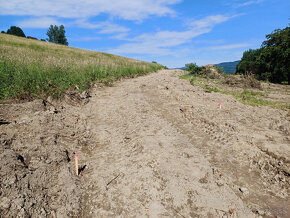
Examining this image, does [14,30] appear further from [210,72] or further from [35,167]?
[35,167]

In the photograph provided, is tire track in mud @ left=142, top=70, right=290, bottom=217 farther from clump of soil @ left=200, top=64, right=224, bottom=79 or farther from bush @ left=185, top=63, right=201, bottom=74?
bush @ left=185, top=63, right=201, bottom=74

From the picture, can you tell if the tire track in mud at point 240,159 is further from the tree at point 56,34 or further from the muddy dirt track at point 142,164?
the tree at point 56,34

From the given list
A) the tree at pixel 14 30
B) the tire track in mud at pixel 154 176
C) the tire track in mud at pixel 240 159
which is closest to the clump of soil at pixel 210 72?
the tire track in mud at pixel 240 159

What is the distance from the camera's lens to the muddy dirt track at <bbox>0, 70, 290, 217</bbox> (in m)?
1.90

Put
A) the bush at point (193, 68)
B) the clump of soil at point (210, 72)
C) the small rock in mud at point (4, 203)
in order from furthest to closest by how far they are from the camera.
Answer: the bush at point (193, 68), the clump of soil at point (210, 72), the small rock in mud at point (4, 203)

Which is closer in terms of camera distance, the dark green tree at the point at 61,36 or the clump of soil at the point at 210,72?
the clump of soil at the point at 210,72

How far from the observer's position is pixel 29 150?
2.40 metres

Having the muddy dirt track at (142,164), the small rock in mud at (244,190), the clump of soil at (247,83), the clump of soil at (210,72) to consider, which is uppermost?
the clump of soil at (210,72)

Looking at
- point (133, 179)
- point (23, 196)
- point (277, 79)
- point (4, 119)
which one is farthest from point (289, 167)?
point (277, 79)

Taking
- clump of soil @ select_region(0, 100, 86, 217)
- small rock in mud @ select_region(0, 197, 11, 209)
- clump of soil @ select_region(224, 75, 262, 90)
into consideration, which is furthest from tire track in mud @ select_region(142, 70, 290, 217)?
clump of soil @ select_region(224, 75, 262, 90)

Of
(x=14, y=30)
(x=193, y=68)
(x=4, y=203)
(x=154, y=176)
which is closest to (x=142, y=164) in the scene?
(x=154, y=176)

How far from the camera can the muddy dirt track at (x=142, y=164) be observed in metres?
1.90

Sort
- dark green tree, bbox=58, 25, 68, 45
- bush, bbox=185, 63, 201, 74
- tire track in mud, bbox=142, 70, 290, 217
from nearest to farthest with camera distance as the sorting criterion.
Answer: tire track in mud, bbox=142, 70, 290, 217
bush, bbox=185, 63, 201, 74
dark green tree, bbox=58, 25, 68, 45

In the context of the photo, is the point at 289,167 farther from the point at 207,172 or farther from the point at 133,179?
the point at 133,179
